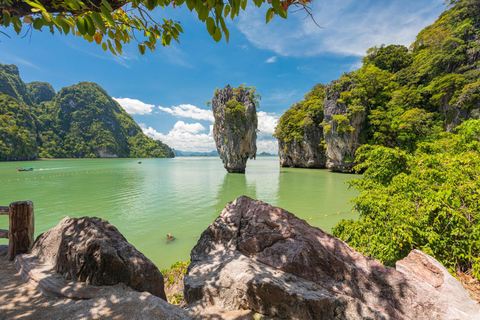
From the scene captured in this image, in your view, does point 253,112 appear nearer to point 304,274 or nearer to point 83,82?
point 304,274

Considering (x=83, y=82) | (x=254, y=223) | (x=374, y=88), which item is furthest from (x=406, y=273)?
(x=83, y=82)

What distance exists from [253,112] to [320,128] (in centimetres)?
1430

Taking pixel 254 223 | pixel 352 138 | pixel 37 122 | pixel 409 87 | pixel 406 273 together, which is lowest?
pixel 406 273

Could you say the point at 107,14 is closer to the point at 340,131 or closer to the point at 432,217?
the point at 432,217

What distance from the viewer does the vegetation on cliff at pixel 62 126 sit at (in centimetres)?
6013

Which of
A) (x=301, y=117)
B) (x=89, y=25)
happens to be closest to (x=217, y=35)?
(x=89, y=25)

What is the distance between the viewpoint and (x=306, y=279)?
7.45 ft

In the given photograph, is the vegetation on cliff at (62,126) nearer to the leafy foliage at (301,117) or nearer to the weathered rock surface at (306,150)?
the leafy foliage at (301,117)

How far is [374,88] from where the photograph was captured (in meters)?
25.9

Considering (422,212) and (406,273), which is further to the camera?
(422,212)

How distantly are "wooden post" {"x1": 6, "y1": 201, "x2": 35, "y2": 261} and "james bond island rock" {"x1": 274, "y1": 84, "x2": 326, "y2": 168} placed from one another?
32946mm

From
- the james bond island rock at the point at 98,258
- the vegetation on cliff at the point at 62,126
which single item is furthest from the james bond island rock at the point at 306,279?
the vegetation on cliff at the point at 62,126

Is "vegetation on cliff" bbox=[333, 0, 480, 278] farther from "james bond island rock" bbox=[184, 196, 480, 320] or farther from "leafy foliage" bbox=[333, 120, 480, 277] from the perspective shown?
"james bond island rock" bbox=[184, 196, 480, 320]

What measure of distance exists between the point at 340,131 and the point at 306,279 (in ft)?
88.5
